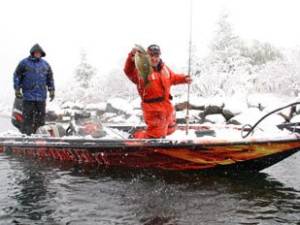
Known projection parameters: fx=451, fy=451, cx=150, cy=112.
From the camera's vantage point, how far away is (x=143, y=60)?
19.6ft

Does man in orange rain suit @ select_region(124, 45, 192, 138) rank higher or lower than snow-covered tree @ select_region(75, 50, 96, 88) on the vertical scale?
lower

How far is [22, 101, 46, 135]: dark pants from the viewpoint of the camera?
8.52 meters

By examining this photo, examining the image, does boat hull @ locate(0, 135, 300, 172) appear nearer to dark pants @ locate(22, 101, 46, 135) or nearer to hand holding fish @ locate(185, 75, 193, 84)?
hand holding fish @ locate(185, 75, 193, 84)

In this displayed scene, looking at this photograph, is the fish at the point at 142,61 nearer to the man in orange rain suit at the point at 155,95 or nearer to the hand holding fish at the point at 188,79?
the man in orange rain suit at the point at 155,95

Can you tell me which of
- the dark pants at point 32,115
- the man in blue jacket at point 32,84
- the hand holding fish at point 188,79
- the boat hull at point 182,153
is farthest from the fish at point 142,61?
the dark pants at point 32,115

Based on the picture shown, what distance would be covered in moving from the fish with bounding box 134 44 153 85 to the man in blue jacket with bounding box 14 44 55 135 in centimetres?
305

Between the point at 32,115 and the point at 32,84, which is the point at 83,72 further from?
the point at 32,84

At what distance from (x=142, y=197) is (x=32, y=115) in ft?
13.0

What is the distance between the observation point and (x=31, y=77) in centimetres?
848

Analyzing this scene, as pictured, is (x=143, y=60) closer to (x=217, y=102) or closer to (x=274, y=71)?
(x=217, y=102)

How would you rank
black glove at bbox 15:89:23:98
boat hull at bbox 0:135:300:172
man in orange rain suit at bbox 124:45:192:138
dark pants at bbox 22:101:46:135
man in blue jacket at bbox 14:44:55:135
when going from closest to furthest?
boat hull at bbox 0:135:300:172
man in orange rain suit at bbox 124:45:192:138
black glove at bbox 15:89:23:98
man in blue jacket at bbox 14:44:55:135
dark pants at bbox 22:101:46:135

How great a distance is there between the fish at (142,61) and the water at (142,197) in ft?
5.03

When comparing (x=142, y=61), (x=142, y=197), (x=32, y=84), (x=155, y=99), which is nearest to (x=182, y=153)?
(x=155, y=99)

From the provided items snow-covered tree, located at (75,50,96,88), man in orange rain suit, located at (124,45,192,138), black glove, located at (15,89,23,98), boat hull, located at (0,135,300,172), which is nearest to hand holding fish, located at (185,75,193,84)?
man in orange rain suit, located at (124,45,192,138)
